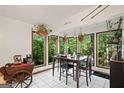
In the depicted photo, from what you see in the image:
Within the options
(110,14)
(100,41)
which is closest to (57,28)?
(100,41)

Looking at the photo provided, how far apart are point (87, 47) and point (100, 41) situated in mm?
814

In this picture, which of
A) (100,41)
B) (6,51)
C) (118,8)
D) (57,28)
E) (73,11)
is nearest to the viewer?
(118,8)

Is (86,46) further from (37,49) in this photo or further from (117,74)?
(117,74)

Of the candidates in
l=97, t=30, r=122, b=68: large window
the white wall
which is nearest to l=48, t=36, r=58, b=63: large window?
the white wall

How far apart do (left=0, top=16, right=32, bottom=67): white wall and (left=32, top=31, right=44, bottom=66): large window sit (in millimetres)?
394

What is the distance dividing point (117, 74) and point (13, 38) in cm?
326

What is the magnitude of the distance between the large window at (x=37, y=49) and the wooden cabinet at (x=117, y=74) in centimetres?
318

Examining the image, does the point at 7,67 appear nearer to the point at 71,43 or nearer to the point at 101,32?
the point at 101,32

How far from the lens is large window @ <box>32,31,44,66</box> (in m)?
4.82

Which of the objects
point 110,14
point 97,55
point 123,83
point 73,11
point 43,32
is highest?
point 73,11

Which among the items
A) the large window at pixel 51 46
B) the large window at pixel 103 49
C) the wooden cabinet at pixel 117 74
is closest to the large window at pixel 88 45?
the large window at pixel 103 49

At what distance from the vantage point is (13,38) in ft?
12.4

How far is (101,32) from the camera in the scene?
5043 millimetres

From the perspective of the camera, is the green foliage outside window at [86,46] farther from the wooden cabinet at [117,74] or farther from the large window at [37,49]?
the wooden cabinet at [117,74]
